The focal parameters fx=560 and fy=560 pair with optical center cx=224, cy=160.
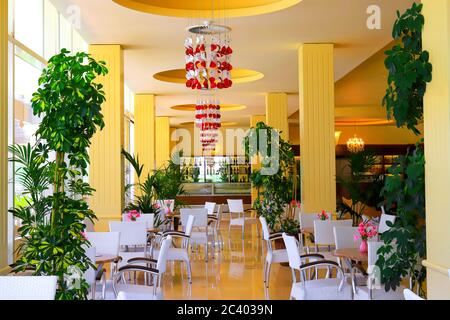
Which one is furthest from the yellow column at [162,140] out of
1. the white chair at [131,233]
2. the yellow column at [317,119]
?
the white chair at [131,233]

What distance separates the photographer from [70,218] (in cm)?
444

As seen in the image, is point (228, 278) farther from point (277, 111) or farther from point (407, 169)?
point (277, 111)

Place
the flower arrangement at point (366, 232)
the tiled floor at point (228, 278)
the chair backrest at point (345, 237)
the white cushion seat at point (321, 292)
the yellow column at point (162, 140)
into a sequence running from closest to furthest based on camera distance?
the white cushion seat at point (321, 292) → the flower arrangement at point (366, 232) → the chair backrest at point (345, 237) → the tiled floor at point (228, 278) → the yellow column at point (162, 140)

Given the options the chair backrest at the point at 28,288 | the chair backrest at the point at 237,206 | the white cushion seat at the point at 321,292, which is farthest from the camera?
the chair backrest at the point at 237,206

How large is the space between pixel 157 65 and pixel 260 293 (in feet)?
19.2

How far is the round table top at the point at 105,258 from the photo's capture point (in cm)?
525

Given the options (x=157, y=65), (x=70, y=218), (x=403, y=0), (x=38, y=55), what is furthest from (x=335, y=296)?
(x=157, y=65)

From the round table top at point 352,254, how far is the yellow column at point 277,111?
365 inches

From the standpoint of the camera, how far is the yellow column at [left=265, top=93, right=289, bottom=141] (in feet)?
49.1

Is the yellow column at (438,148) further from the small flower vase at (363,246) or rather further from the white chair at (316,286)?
the small flower vase at (363,246)

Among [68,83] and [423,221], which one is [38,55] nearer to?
[68,83]

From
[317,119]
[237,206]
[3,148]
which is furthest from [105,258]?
[237,206]

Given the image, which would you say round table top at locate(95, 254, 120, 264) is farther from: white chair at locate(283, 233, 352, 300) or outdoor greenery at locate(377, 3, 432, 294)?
outdoor greenery at locate(377, 3, 432, 294)

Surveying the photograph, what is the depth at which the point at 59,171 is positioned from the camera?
4.54 meters
